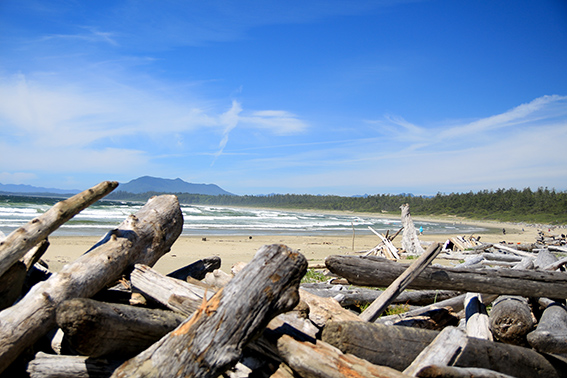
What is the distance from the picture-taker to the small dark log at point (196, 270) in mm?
4574

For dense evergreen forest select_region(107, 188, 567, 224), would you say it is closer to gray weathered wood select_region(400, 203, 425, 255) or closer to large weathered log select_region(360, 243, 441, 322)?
gray weathered wood select_region(400, 203, 425, 255)

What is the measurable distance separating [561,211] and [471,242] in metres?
55.0

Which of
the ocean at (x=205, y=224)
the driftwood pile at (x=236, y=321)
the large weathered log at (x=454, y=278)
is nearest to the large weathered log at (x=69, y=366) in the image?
the driftwood pile at (x=236, y=321)

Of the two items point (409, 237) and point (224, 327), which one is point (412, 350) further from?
point (409, 237)

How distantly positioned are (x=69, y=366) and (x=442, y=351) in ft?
9.35

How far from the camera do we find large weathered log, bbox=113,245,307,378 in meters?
2.29

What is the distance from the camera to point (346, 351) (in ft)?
9.14

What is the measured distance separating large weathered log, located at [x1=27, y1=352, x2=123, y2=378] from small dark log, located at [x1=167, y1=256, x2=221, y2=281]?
180 centimetres

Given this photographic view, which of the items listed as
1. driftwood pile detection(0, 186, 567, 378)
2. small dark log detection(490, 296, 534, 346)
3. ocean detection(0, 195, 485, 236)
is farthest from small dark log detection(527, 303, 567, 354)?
ocean detection(0, 195, 485, 236)

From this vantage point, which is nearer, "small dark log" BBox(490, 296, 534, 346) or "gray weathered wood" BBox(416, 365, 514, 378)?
"gray weathered wood" BBox(416, 365, 514, 378)

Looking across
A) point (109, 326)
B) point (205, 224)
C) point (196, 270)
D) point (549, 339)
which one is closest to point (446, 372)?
point (549, 339)

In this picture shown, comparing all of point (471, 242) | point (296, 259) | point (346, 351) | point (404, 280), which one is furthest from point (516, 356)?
point (471, 242)

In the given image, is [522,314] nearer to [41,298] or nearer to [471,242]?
[41,298]

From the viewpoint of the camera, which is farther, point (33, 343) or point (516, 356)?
point (516, 356)
